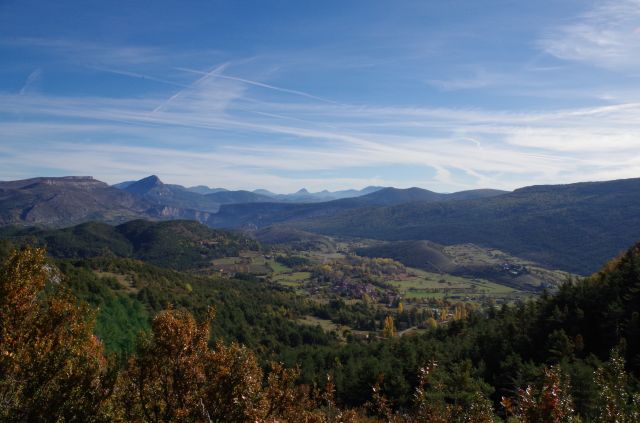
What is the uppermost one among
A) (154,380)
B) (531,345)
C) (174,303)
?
(154,380)

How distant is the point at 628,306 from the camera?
56.9 m

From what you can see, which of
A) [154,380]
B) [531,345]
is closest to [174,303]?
[531,345]

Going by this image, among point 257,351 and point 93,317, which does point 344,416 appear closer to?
point 93,317

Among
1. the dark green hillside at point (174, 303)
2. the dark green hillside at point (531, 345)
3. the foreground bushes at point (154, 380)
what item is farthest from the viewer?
the dark green hillside at point (174, 303)

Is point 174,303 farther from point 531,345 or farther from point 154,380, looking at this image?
point 154,380

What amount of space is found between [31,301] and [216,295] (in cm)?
15066

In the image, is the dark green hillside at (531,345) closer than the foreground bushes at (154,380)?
No

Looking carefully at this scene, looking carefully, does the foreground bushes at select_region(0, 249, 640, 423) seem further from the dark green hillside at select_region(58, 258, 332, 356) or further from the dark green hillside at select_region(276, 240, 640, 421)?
the dark green hillside at select_region(58, 258, 332, 356)

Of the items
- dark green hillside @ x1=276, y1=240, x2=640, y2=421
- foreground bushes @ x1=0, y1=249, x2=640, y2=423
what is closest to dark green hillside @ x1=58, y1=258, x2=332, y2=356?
dark green hillside @ x1=276, y1=240, x2=640, y2=421

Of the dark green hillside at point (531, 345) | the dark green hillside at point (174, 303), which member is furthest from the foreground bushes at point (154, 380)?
the dark green hillside at point (174, 303)

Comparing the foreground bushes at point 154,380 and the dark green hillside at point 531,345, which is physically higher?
the foreground bushes at point 154,380

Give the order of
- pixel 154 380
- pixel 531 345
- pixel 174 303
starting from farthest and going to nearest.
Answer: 1. pixel 174 303
2. pixel 531 345
3. pixel 154 380

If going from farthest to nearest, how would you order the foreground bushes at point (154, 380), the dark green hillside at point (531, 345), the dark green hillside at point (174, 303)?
the dark green hillside at point (174, 303), the dark green hillside at point (531, 345), the foreground bushes at point (154, 380)

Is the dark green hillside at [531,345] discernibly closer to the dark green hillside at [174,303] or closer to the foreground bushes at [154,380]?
the foreground bushes at [154,380]
